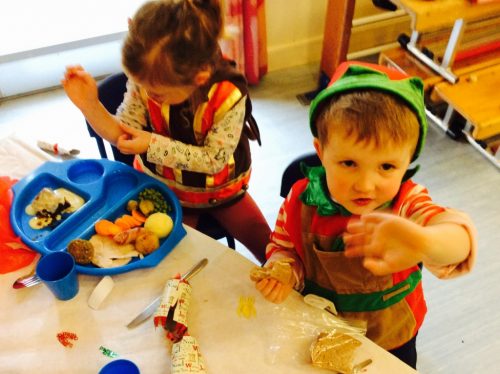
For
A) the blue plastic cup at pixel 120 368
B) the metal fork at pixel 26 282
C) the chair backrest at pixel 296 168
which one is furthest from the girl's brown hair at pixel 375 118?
the metal fork at pixel 26 282

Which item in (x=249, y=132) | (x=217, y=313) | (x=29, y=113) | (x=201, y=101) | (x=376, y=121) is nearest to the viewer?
(x=376, y=121)

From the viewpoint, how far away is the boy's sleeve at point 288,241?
1.01 metres

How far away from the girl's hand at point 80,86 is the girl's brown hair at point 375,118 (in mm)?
604

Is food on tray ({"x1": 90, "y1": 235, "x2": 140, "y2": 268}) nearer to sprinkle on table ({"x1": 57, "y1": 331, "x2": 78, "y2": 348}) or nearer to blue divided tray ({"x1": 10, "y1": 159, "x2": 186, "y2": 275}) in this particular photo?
blue divided tray ({"x1": 10, "y1": 159, "x2": 186, "y2": 275})

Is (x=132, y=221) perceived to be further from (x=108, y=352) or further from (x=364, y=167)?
(x=364, y=167)

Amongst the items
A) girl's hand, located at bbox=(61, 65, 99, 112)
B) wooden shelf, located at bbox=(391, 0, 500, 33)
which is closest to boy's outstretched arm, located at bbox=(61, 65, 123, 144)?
girl's hand, located at bbox=(61, 65, 99, 112)

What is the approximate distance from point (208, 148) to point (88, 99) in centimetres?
32

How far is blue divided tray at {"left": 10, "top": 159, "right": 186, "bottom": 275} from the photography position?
1.01 metres

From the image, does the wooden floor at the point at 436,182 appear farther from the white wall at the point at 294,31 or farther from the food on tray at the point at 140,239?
the food on tray at the point at 140,239

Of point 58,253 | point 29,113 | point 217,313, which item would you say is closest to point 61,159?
point 58,253

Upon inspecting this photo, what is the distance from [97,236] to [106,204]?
0.31 feet

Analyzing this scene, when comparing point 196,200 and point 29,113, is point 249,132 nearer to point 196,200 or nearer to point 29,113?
point 196,200

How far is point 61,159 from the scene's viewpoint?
123cm

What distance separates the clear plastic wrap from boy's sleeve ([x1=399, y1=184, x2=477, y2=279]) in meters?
0.20
